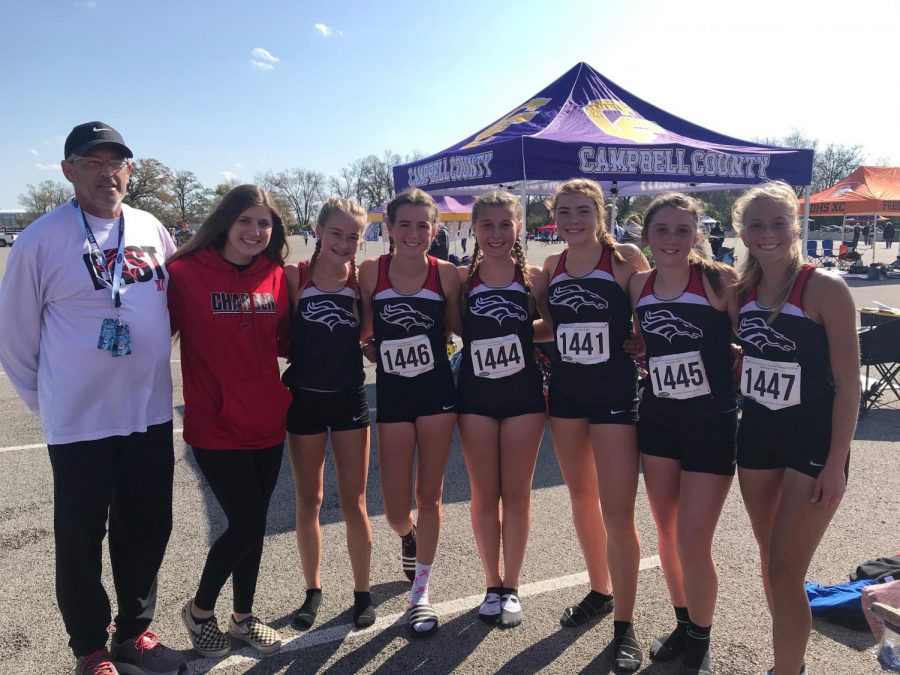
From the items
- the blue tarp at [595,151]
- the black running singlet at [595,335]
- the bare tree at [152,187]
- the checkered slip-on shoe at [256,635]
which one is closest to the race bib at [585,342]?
the black running singlet at [595,335]

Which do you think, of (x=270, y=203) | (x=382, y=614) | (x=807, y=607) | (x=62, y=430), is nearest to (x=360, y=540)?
(x=382, y=614)

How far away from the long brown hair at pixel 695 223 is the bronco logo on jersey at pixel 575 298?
0.33 meters

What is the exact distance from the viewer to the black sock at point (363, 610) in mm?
2787

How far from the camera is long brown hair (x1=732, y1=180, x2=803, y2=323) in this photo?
218cm

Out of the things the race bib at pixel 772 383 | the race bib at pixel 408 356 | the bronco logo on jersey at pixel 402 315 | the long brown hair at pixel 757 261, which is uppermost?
the long brown hair at pixel 757 261

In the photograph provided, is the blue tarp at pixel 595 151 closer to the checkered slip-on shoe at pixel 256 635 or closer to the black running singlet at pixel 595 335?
the black running singlet at pixel 595 335

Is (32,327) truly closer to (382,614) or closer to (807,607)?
(382,614)

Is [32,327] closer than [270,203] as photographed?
Yes

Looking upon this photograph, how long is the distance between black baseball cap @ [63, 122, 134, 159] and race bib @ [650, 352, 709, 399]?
7.64 ft

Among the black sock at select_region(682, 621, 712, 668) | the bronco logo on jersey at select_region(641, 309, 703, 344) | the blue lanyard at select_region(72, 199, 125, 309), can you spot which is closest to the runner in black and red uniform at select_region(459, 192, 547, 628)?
the bronco logo on jersey at select_region(641, 309, 703, 344)

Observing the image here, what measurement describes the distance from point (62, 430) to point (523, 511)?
195 centimetres

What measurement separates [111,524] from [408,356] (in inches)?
56.5

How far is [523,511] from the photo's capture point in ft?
9.32

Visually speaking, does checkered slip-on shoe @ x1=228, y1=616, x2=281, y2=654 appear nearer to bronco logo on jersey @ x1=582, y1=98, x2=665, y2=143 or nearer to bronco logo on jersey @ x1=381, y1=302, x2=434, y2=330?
bronco logo on jersey @ x1=381, y1=302, x2=434, y2=330
